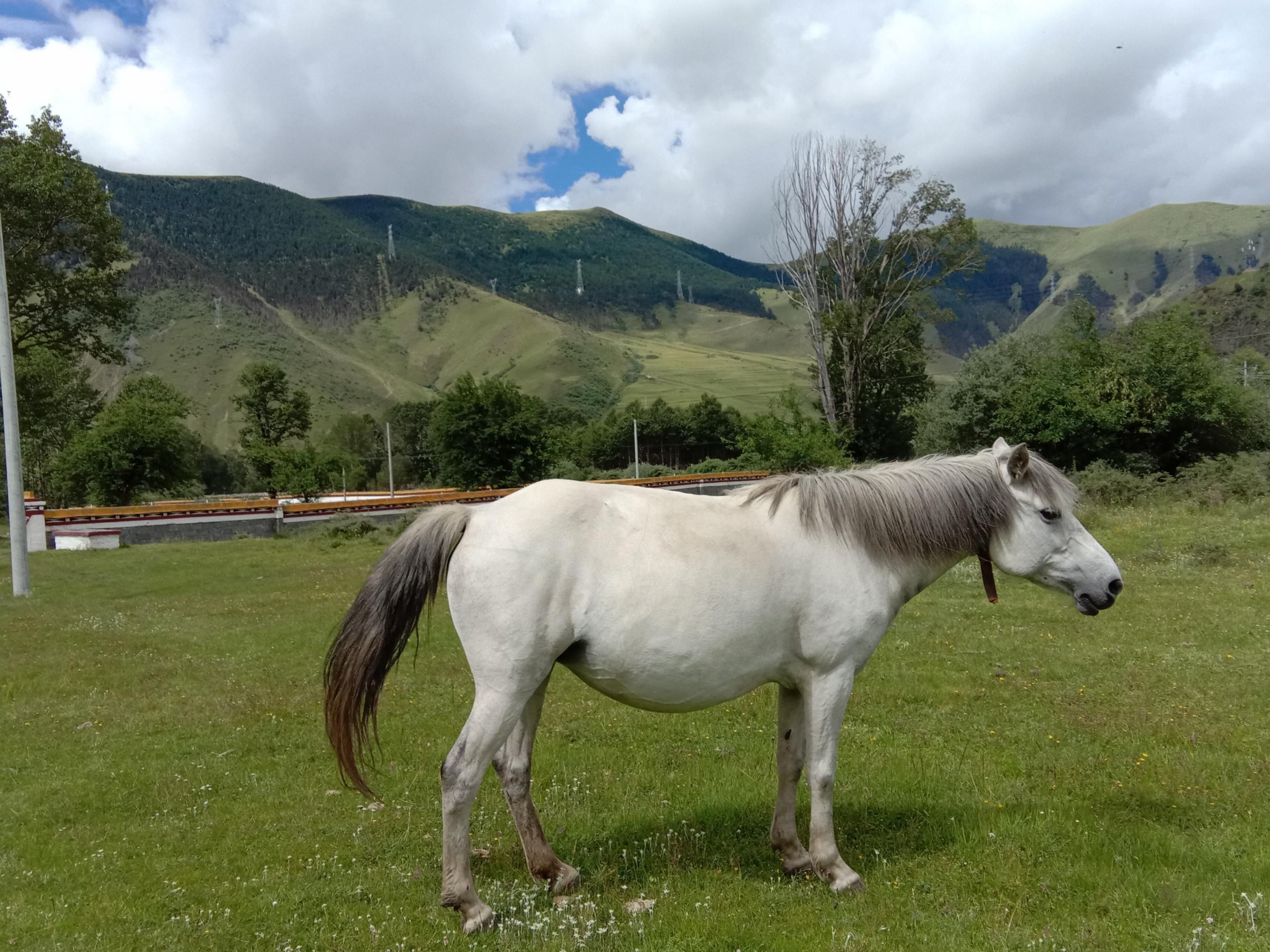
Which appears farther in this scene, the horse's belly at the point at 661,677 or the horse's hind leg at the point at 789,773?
the horse's hind leg at the point at 789,773

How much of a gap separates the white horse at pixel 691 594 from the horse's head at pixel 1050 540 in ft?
0.04

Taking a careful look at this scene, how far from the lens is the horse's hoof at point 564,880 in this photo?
454 centimetres

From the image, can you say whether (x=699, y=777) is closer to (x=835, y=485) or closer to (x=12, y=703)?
(x=835, y=485)

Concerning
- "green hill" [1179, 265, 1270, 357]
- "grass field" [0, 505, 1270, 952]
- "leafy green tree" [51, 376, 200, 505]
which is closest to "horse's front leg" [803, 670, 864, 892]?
Result: "grass field" [0, 505, 1270, 952]

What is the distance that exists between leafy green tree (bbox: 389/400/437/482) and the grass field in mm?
85531

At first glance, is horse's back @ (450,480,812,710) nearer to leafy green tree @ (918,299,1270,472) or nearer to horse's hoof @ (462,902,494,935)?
horse's hoof @ (462,902,494,935)

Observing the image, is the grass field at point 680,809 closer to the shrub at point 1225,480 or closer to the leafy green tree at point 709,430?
the shrub at point 1225,480

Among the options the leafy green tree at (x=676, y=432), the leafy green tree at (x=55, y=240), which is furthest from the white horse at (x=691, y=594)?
the leafy green tree at (x=676, y=432)

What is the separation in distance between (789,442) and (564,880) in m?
29.9

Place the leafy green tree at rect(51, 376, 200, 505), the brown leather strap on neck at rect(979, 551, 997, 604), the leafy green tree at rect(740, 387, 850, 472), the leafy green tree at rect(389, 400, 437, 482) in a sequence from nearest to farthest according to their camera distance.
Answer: the brown leather strap on neck at rect(979, 551, 997, 604) → the leafy green tree at rect(740, 387, 850, 472) → the leafy green tree at rect(51, 376, 200, 505) → the leafy green tree at rect(389, 400, 437, 482)

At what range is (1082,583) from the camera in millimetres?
5020

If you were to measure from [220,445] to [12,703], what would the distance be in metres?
135

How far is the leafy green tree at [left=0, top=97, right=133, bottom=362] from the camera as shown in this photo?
25953 millimetres

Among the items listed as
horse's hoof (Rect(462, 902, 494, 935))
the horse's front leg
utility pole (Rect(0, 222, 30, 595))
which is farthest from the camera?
utility pole (Rect(0, 222, 30, 595))
